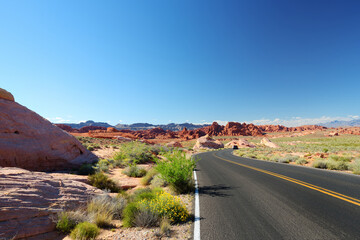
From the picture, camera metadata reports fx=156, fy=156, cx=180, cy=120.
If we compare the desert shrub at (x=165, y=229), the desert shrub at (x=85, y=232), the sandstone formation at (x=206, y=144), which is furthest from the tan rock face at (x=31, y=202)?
the sandstone formation at (x=206, y=144)

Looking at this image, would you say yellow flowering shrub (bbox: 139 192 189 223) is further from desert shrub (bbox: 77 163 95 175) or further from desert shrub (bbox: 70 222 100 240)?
desert shrub (bbox: 77 163 95 175)

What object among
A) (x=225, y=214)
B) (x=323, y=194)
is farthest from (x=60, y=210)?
(x=323, y=194)

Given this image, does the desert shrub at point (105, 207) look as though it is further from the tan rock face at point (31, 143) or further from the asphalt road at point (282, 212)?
the tan rock face at point (31, 143)

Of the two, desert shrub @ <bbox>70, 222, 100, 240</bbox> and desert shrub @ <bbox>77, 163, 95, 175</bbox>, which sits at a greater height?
desert shrub @ <bbox>70, 222, 100, 240</bbox>

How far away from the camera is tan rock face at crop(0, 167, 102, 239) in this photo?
330 cm

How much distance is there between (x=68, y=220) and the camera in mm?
3824

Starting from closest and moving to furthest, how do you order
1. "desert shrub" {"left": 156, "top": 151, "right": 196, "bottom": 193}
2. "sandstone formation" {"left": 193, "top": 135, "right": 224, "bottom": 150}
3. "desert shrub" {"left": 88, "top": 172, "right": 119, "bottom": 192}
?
"desert shrub" {"left": 156, "top": 151, "right": 196, "bottom": 193}, "desert shrub" {"left": 88, "top": 172, "right": 119, "bottom": 192}, "sandstone formation" {"left": 193, "top": 135, "right": 224, "bottom": 150}

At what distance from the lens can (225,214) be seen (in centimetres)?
419

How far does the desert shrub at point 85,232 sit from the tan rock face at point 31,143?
7.79 metres

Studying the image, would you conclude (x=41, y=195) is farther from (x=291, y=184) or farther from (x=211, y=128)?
(x=211, y=128)

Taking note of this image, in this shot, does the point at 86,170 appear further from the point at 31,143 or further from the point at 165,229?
the point at 165,229

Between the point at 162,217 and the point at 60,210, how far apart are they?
2642mm

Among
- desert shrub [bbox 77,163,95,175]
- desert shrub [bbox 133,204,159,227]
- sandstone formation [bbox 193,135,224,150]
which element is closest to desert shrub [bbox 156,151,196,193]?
desert shrub [bbox 133,204,159,227]

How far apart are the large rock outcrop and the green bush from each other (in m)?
7.07
